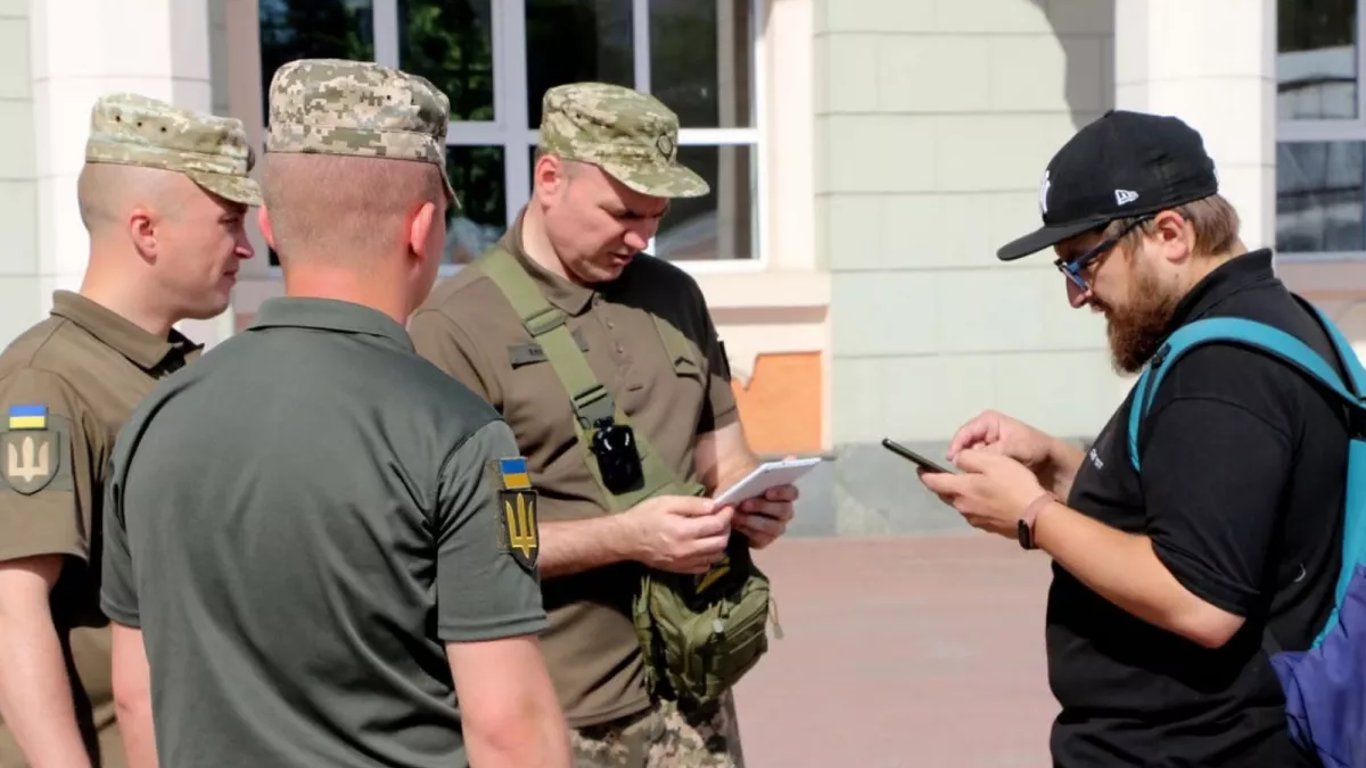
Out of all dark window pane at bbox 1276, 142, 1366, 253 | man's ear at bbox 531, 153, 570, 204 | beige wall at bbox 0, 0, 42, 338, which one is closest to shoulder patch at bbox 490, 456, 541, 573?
man's ear at bbox 531, 153, 570, 204

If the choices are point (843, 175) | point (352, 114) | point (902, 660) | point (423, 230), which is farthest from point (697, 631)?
point (843, 175)

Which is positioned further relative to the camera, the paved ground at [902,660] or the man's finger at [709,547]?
the paved ground at [902,660]

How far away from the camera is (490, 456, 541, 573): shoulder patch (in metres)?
1.94

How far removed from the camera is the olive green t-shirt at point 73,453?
257 centimetres

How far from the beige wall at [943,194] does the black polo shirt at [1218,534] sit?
6.97 meters

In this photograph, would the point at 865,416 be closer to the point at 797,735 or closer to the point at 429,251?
the point at 797,735

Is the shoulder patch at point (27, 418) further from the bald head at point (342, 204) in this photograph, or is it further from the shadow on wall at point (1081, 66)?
the shadow on wall at point (1081, 66)

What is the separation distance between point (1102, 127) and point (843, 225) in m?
6.92

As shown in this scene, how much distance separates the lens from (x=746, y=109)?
1018 centimetres

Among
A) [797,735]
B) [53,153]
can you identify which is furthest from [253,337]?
[53,153]

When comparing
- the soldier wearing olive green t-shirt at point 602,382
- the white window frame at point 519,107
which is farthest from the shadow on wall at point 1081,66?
the soldier wearing olive green t-shirt at point 602,382

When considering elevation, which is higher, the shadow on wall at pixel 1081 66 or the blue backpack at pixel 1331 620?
the shadow on wall at pixel 1081 66

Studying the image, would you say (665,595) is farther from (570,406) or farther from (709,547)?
(570,406)

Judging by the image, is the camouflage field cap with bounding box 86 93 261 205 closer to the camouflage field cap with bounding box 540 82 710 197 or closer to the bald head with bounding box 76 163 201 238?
the bald head with bounding box 76 163 201 238
